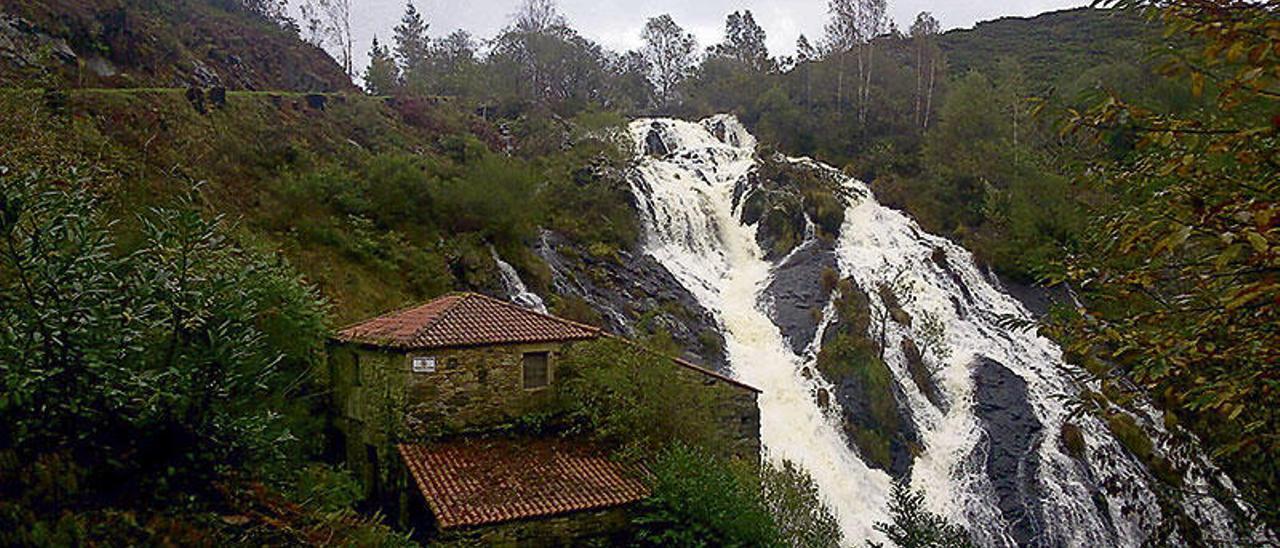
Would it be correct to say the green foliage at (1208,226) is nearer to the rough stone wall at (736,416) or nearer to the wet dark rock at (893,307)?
the rough stone wall at (736,416)

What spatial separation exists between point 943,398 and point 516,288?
11.8 metres

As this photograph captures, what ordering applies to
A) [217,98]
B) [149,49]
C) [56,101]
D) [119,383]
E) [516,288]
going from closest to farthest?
[119,383]
[56,101]
[516,288]
[217,98]
[149,49]

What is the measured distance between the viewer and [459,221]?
24141 millimetres

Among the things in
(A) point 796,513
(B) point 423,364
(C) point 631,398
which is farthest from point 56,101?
(A) point 796,513

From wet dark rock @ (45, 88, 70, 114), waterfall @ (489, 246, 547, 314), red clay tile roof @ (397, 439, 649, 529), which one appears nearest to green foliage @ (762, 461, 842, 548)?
red clay tile roof @ (397, 439, 649, 529)

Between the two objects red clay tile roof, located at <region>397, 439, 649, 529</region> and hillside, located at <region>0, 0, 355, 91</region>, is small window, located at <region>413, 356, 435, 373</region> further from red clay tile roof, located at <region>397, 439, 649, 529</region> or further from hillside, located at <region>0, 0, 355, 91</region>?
hillside, located at <region>0, 0, 355, 91</region>

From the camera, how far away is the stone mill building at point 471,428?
1132 cm

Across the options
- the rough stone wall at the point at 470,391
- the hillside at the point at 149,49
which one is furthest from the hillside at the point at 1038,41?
the rough stone wall at the point at 470,391

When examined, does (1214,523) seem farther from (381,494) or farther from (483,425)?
(381,494)

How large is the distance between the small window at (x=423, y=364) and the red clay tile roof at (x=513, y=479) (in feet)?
3.71

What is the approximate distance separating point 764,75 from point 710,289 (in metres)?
28.8

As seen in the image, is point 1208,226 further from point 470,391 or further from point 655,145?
point 655,145

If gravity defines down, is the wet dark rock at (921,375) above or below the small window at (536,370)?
below

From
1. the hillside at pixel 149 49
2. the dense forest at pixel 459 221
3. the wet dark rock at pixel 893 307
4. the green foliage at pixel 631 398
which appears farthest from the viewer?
the wet dark rock at pixel 893 307
